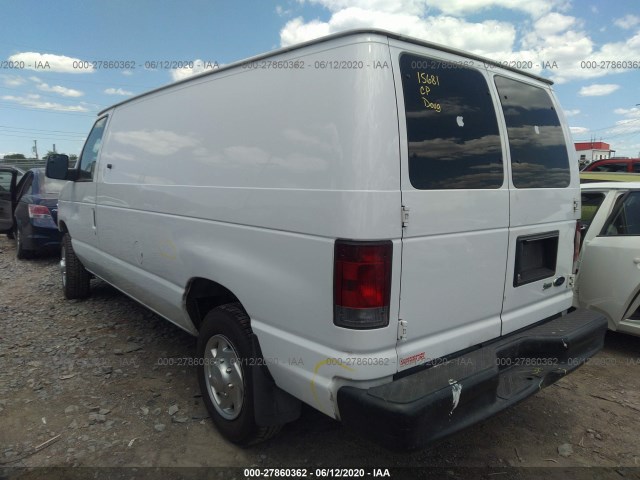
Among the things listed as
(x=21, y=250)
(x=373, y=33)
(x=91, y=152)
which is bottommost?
(x=21, y=250)

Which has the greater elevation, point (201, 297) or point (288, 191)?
point (288, 191)

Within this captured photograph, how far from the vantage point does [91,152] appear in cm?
466

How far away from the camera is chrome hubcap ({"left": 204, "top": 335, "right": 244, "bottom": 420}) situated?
2.70m

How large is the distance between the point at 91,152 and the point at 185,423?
295 centimetres

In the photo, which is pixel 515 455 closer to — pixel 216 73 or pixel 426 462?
pixel 426 462

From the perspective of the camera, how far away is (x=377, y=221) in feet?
6.48

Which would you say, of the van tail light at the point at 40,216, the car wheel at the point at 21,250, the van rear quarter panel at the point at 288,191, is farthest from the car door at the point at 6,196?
the van rear quarter panel at the point at 288,191

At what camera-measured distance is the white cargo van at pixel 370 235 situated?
2.02m

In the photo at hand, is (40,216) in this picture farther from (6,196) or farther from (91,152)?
(91,152)

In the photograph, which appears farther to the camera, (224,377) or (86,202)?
(86,202)

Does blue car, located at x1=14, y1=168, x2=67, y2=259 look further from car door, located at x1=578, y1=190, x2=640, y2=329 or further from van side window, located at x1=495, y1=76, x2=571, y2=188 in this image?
car door, located at x1=578, y1=190, x2=640, y2=329

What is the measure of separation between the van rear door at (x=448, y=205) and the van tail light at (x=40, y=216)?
7300 millimetres

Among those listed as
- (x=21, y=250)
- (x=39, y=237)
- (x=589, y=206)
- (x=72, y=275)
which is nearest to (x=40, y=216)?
(x=39, y=237)

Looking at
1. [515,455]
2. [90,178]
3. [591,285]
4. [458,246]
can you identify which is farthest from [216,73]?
[591,285]
